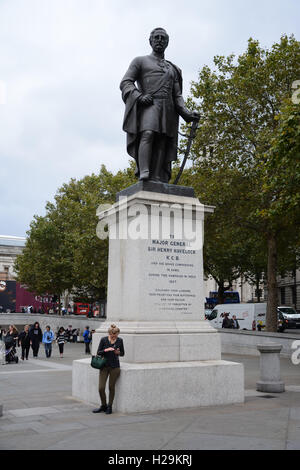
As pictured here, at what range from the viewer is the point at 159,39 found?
10.4 meters

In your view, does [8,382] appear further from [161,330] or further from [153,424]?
[153,424]

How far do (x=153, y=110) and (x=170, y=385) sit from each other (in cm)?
546

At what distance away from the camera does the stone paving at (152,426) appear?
240 inches

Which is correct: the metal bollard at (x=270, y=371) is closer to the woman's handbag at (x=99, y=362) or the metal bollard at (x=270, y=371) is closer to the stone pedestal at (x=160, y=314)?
the stone pedestal at (x=160, y=314)

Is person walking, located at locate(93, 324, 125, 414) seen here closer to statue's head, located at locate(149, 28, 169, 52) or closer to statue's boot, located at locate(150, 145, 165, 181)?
statue's boot, located at locate(150, 145, 165, 181)

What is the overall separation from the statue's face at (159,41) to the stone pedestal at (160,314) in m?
3.15

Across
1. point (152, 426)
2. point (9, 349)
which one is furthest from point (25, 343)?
point (152, 426)

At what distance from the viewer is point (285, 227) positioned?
25859 mm

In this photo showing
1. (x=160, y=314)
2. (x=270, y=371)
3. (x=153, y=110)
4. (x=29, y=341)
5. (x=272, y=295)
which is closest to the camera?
(x=160, y=314)

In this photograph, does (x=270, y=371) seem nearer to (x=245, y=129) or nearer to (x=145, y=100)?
(x=145, y=100)

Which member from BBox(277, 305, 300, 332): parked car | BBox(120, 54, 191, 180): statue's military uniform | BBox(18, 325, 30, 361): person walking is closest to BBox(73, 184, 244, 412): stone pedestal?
BBox(120, 54, 191, 180): statue's military uniform

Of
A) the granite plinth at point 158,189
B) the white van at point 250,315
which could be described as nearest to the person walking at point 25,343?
the granite plinth at point 158,189
